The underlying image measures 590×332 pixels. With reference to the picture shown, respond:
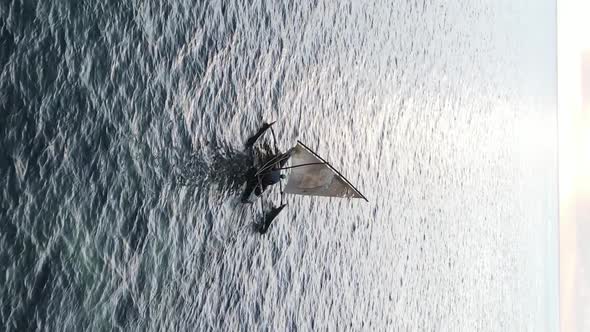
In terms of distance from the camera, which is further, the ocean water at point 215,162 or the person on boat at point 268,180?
the person on boat at point 268,180

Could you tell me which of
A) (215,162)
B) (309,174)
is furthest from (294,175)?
(215,162)

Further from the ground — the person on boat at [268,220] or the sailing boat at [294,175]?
the sailing boat at [294,175]

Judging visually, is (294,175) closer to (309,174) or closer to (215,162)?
(309,174)

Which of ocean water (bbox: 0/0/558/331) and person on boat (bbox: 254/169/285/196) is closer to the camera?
ocean water (bbox: 0/0/558/331)

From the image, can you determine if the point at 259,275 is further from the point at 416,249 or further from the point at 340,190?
the point at 416,249

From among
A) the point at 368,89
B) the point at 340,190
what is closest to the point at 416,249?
the point at 368,89
